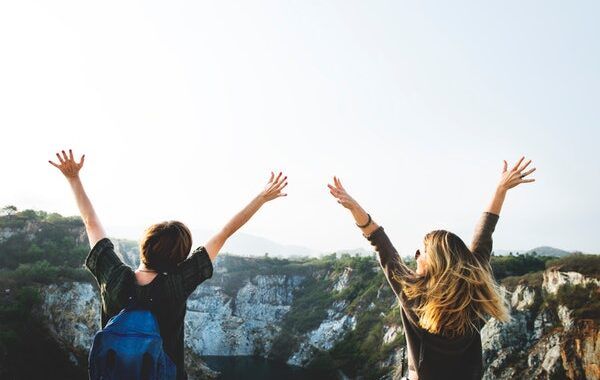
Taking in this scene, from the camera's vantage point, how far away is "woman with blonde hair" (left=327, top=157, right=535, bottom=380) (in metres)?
2.93

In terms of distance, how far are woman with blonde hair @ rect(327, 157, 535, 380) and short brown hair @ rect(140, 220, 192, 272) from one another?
4.98 feet

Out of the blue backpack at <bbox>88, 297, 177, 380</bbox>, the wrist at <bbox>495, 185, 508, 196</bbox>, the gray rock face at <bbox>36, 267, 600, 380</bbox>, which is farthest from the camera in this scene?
the gray rock face at <bbox>36, 267, 600, 380</bbox>

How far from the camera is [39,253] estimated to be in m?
50.5

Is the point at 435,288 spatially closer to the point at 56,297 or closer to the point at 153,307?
the point at 153,307

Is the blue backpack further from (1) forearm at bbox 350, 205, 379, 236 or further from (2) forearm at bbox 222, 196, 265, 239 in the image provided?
(1) forearm at bbox 350, 205, 379, 236

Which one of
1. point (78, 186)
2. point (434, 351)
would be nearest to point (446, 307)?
point (434, 351)

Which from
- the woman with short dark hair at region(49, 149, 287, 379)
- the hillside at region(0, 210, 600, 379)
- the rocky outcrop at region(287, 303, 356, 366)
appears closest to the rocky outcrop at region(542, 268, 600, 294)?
the hillside at region(0, 210, 600, 379)

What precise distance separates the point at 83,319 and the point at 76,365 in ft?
16.9

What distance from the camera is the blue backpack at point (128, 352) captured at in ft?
8.07

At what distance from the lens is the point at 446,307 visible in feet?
9.55

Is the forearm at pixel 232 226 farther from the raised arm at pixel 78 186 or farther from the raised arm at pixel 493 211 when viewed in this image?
the raised arm at pixel 493 211

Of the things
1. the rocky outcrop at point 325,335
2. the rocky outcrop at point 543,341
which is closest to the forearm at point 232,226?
the rocky outcrop at point 543,341

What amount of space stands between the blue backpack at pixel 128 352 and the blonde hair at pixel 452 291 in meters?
1.65

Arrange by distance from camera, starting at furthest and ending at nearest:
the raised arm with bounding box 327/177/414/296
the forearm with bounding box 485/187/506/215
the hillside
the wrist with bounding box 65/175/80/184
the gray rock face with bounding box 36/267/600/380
A: the hillside
the gray rock face with bounding box 36/267/600/380
the forearm with bounding box 485/187/506/215
the wrist with bounding box 65/175/80/184
the raised arm with bounding box 327/177/414/296
